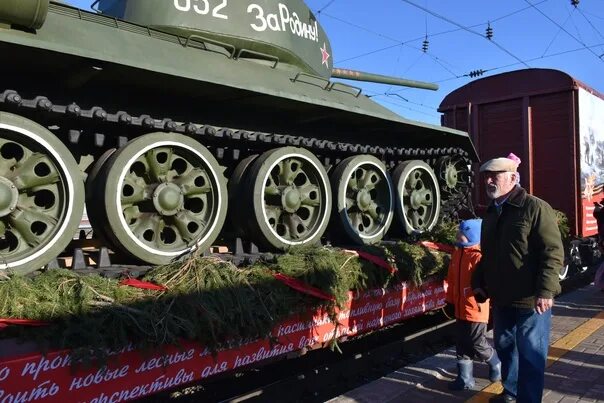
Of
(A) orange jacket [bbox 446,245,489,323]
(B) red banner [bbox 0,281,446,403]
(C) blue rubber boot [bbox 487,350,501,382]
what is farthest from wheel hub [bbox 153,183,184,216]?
(C) blue rubber boot [bbox 487,350,501,382]

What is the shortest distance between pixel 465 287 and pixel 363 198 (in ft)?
6.23

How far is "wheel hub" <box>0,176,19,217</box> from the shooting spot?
3.53 metres

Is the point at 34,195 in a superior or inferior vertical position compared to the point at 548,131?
inferior

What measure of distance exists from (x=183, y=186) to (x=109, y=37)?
1.23 metres

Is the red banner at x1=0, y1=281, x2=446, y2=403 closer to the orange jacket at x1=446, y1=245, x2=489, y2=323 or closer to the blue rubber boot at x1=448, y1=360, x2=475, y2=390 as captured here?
the orange jacket at x1=446, y1=245, x2=489, y2=323

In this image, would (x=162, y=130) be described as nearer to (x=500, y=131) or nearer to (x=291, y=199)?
(x=291, y=199)

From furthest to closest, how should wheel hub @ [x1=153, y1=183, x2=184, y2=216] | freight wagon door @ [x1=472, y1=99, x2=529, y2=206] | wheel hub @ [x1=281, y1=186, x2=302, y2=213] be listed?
freight wagon door @ [x1=472, y1=99, x2=529, y2=206] < wheel hub @ [x1=281, y1=186, x2=302, y2=213] < wheel hub @ [x1=153, y1=183, x2=184, y2=216]

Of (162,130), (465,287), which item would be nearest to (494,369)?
(465,287)

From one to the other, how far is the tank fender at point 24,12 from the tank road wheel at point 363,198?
308cm

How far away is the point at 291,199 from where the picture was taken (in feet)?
17.2

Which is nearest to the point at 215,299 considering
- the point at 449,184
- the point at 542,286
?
the point at 542,286

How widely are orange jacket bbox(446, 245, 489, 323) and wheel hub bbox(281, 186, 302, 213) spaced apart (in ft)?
4.78

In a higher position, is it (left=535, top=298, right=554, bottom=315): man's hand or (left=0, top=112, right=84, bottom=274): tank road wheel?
(left=0, top=112, right=84, bottom=274): tank road wheel

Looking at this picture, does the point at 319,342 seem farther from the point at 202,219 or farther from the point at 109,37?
the point at 109,37
